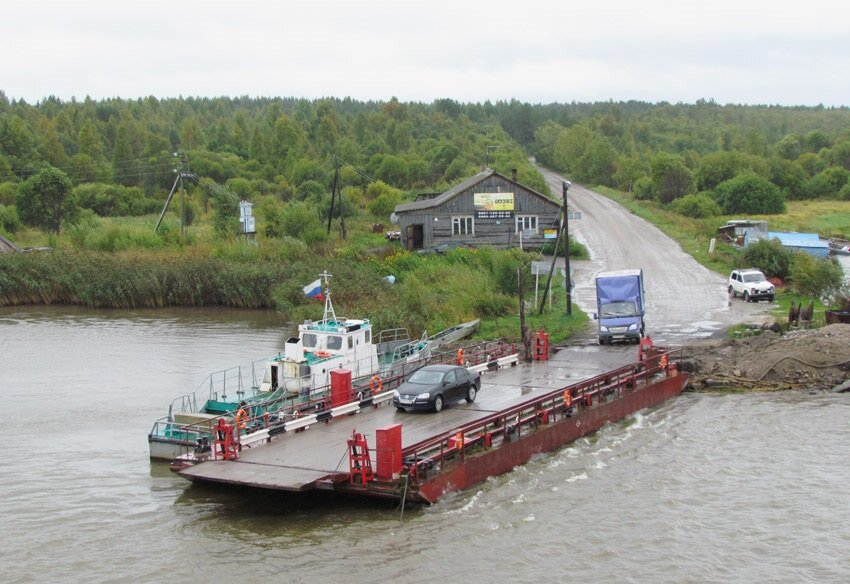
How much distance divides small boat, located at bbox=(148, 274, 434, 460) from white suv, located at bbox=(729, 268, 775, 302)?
757 inches

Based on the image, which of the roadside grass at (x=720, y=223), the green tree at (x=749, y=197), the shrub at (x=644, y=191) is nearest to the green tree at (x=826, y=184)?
the roadside grass at (x=720, y=223)

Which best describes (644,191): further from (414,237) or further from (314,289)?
(314,289)

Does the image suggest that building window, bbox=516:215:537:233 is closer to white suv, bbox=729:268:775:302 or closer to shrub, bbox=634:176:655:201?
white suv, bbox=729:268:775:302

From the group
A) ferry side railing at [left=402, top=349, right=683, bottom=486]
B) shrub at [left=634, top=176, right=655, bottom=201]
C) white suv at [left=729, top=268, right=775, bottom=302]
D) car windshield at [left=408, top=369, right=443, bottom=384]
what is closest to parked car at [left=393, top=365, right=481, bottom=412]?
car windshield at [left=408, top=369, right=443, bottom=384]

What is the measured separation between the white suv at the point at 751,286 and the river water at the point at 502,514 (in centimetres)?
1372

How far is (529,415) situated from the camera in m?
27.8

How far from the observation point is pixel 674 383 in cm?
3450

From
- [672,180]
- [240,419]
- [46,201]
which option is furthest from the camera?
[672,180]

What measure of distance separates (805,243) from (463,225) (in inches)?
859

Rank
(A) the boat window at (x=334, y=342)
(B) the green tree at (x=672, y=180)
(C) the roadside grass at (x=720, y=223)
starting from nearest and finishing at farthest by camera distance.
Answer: (A) the boat window at (x=334, y=342)
(C) the roadside grass at (x=720, y=223)
(B) the green tree at (x=672, y=180)

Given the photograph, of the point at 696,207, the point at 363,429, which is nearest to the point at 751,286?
the point at 363,429

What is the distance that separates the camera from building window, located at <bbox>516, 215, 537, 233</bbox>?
6619 centimetres

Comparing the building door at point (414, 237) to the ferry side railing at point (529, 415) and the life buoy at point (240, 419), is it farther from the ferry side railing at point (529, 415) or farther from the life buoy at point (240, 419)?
the life buoy at point (240, 419)

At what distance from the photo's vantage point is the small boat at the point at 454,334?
42.0 metres
